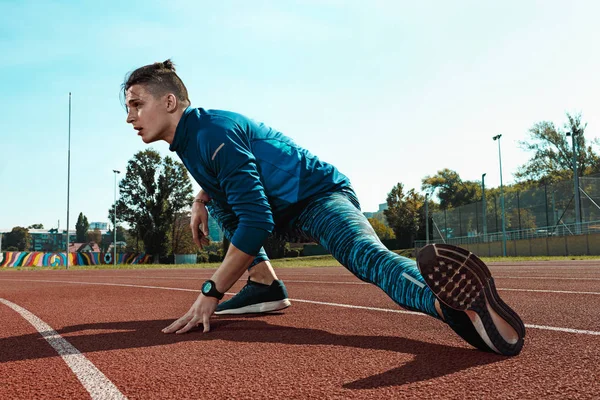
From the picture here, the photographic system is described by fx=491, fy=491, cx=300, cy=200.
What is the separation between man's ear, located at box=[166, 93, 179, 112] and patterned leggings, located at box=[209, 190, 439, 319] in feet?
3.40

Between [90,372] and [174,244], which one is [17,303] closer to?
[90,372]

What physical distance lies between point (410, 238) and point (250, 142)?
61.5 metres

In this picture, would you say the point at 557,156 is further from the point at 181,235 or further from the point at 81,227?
the point at 81,227

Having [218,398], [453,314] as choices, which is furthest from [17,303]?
[453,314]

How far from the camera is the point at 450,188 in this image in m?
77.0

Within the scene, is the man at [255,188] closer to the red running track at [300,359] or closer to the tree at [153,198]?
the red running track at [300,359]

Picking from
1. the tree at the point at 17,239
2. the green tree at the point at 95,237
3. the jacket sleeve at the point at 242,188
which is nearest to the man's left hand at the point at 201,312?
the jacket sleeve at the point at 242,188

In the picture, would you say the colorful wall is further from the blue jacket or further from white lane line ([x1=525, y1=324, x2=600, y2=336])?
white lane line ([x1=525, y1=324, x2=600, y2=336])

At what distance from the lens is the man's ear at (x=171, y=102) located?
3055 millimetres

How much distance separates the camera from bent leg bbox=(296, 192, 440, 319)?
2348mm

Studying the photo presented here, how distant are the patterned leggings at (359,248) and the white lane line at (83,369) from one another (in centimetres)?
134

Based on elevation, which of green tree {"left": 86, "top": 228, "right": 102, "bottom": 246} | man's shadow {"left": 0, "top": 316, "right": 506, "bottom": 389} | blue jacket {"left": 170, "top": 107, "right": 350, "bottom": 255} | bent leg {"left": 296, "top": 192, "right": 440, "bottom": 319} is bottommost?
man's shadow {"left": 0, "top": 316, "right": 506, "bottom": 389}

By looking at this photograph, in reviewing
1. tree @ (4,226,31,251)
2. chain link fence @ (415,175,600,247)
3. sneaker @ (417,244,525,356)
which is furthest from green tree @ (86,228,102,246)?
sneaker @ (417,244,525,356)

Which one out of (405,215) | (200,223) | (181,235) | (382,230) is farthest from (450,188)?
(200,223)
